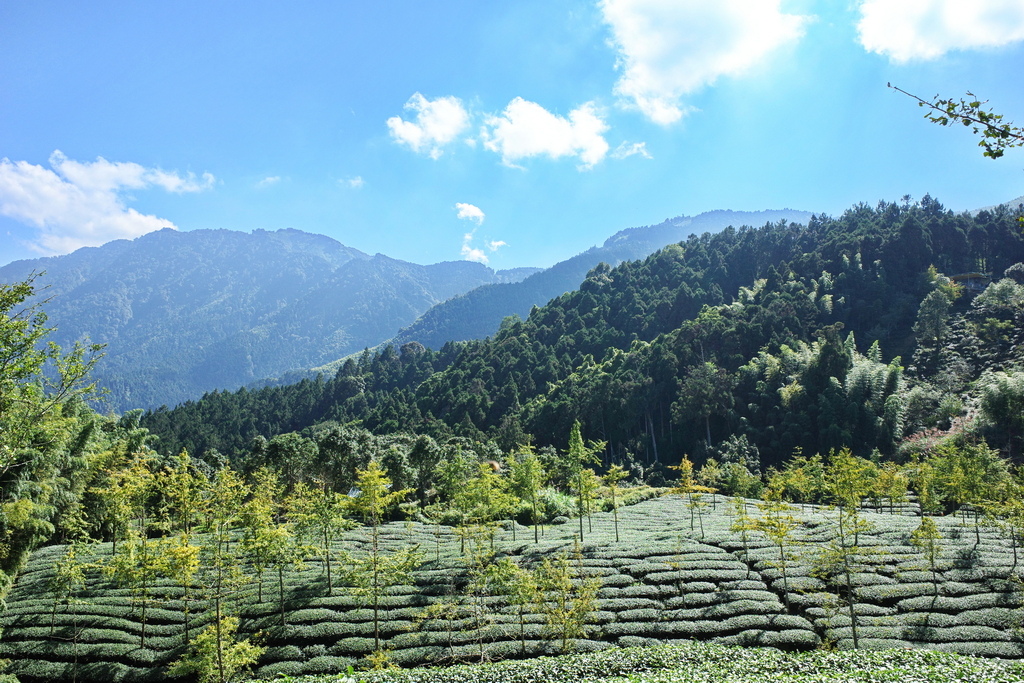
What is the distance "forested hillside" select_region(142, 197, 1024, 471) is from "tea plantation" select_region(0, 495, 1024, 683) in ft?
104

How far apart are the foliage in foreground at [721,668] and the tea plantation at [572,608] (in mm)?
395

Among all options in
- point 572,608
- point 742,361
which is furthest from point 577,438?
point 742,361

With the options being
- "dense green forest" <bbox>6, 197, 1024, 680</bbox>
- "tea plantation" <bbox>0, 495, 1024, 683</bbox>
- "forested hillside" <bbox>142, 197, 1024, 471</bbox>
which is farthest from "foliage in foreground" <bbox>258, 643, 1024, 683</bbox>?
"forested hillside" <bbox>142, 197, 1024, 471</bbox>

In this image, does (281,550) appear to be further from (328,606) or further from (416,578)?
(416,578)

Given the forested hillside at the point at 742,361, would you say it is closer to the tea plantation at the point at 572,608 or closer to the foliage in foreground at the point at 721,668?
the tea plantation at the point at 572,608

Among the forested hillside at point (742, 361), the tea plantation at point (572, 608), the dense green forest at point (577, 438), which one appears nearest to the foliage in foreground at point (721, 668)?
the tea plantation at point (572, 608)

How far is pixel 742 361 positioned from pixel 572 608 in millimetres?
68525

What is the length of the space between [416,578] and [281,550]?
7.38 m

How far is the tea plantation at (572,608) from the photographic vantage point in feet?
69.5

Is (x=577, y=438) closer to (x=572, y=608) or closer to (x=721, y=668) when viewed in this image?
(x=572, y=608)

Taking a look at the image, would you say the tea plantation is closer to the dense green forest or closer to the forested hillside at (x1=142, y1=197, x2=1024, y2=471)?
the dense green forest

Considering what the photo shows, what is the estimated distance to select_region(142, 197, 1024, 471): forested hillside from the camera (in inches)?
2569

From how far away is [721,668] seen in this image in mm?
16469

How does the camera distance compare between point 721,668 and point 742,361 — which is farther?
point 742,361
